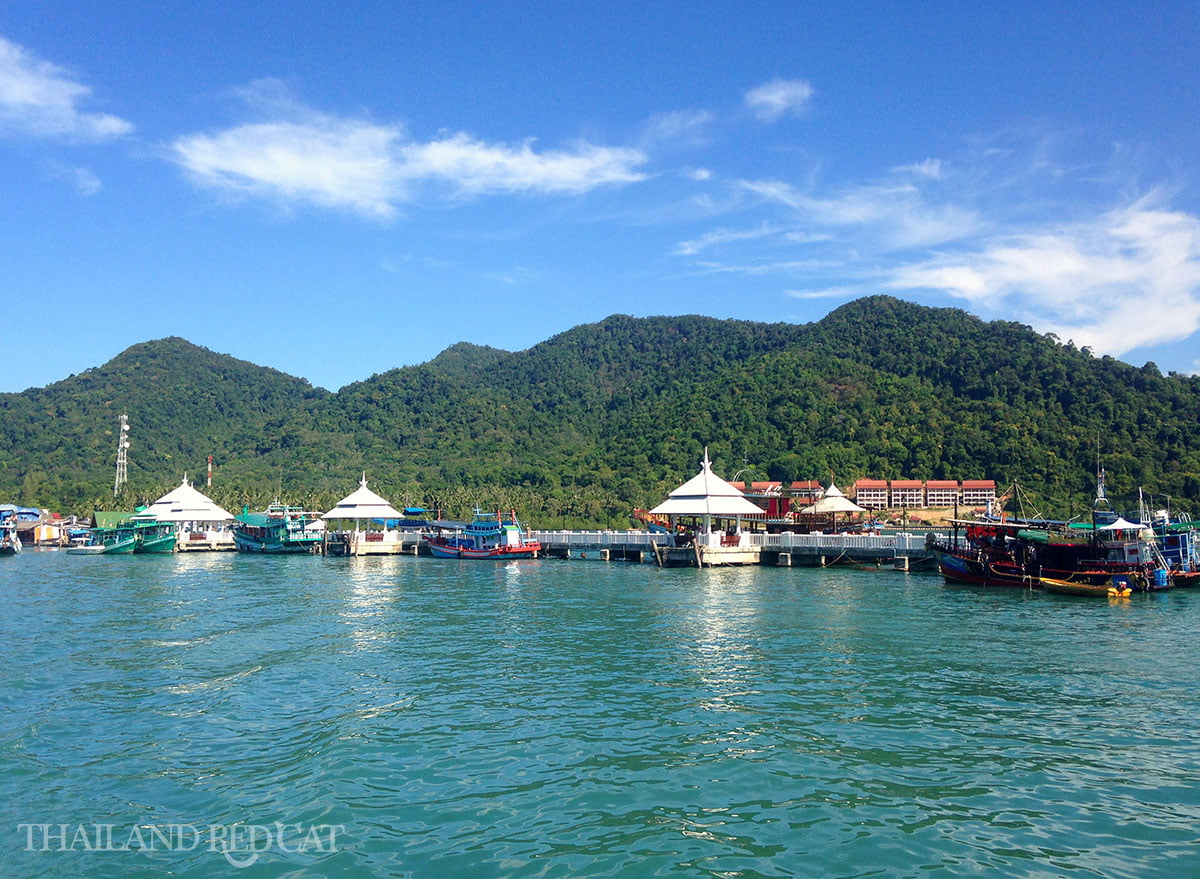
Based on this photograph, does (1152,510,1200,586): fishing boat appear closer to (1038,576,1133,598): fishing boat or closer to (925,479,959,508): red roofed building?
(1038,576,1133,598): fishing boat

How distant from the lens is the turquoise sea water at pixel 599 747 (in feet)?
37.0

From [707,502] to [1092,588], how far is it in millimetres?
26296

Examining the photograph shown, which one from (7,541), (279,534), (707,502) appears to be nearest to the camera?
(707,502)

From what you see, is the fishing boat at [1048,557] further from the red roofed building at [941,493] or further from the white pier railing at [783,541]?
the red roofed building at [941,493]

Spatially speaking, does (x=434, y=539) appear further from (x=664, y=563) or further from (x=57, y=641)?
(x=57, y=641)

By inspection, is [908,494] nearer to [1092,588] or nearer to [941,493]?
[941,493]

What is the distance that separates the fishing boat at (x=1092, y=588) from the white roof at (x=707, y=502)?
2220 centimetres

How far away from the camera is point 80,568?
59906 millimetres

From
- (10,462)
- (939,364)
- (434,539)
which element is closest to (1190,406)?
(939,364)

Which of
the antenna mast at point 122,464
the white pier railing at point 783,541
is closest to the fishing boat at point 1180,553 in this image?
the white pier railing at point 783,541

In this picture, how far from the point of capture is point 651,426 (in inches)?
5502

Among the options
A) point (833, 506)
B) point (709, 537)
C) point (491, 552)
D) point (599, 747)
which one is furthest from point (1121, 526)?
point (491, 552)

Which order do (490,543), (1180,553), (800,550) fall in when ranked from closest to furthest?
(1180,553) < (800,550) < (490,543)

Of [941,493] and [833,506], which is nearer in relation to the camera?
[833,506]
